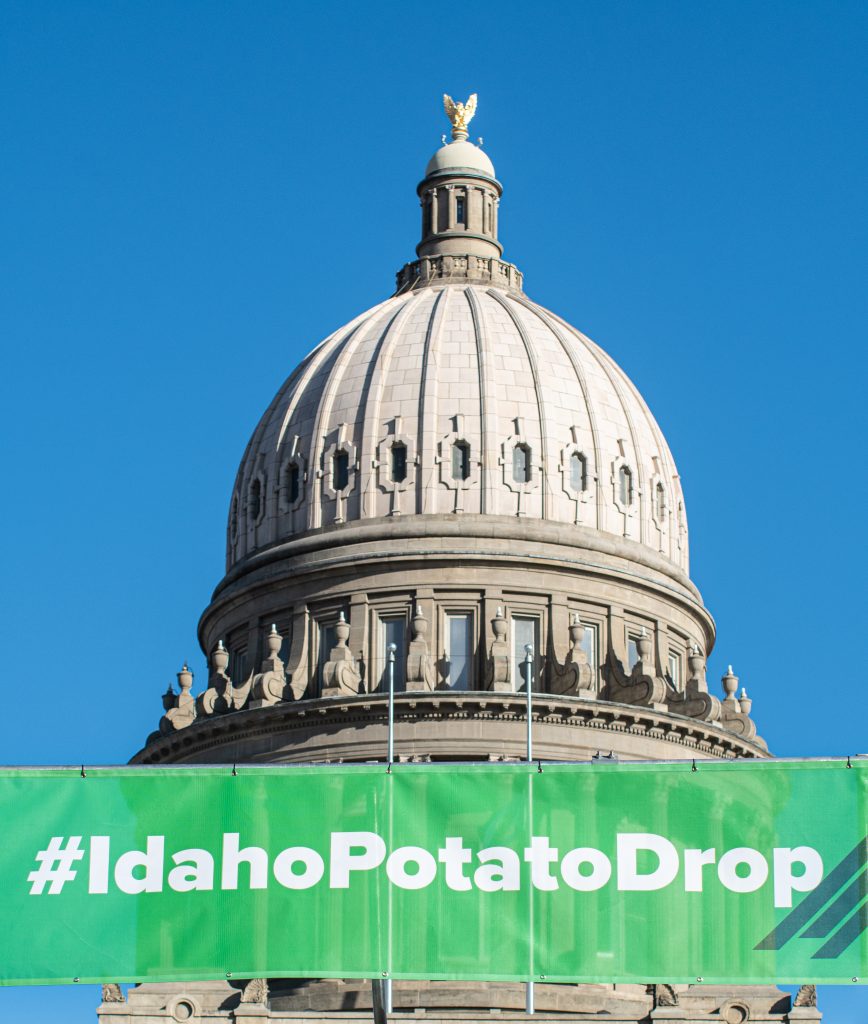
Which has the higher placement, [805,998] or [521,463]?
[521,463]

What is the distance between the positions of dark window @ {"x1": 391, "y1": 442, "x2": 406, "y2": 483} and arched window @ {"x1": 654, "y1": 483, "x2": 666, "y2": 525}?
9.33m

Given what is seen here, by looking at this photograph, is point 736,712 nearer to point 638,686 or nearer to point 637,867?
point 638,686

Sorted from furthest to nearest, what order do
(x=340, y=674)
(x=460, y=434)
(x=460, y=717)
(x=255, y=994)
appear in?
1. (x=460, y=434)
2. (x=340, y=674)
3. (x=460, y=717)
4. (x=255, y=994)

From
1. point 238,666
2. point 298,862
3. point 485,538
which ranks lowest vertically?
point 298,862

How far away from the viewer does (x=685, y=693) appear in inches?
3155

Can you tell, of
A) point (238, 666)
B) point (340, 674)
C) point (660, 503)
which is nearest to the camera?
point (340, 674)

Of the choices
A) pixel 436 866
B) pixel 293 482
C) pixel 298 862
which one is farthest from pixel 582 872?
pixel 293 482

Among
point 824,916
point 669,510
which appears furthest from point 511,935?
point 669,510

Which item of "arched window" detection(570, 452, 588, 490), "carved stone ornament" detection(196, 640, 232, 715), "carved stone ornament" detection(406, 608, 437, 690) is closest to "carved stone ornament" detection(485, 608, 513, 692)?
"carved stone ornament" detection(406, 608, 437, 690)

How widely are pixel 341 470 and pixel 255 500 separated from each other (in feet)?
15.3

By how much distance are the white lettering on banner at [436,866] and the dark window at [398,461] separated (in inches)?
2114

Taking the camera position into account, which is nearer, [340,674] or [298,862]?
[298,862]

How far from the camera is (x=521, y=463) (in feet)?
269

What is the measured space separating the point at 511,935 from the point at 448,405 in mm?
55224
